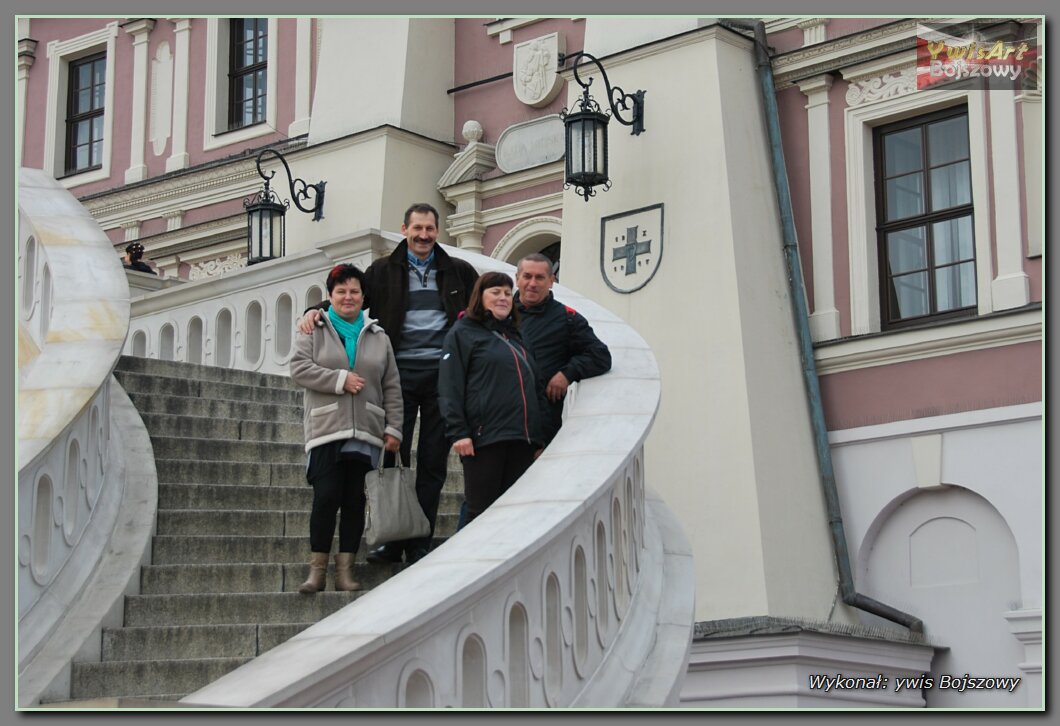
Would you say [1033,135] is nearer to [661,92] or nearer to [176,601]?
[661,92]

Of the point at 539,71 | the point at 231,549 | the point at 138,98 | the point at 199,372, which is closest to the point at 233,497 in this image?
the point at 231,549

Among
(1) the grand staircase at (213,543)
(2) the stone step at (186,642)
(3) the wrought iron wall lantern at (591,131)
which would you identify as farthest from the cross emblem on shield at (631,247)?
(2) the stone step at (186,642)

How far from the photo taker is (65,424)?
7445mm

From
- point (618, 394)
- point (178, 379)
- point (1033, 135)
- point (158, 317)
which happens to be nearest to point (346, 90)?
point (158, 317)

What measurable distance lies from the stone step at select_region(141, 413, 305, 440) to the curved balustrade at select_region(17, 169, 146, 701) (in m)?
0.49

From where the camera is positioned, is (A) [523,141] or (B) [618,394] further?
(A) [523,141]

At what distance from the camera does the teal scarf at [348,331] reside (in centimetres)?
828

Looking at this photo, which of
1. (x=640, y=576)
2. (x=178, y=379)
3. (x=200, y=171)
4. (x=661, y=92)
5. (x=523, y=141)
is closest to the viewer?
(x=640, y=576)

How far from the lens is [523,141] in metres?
18.1

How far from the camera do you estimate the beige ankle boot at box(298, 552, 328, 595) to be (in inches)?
311

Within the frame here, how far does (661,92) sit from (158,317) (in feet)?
14.7

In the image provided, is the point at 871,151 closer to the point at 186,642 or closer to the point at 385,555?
the point at 385,555

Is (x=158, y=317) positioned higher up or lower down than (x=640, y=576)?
higher up

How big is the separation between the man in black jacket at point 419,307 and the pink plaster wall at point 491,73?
902 centimetres
